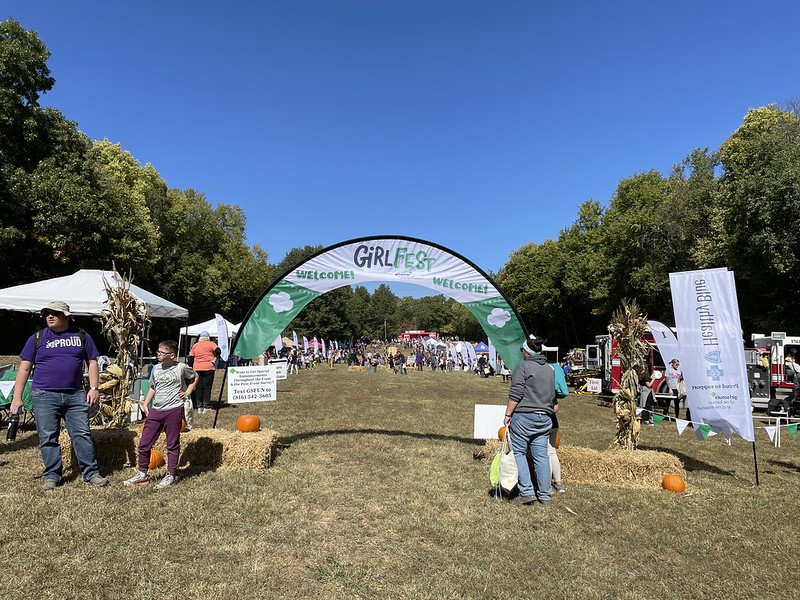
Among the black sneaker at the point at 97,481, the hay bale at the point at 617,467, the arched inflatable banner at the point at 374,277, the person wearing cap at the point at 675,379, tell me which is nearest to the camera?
the black sneaker at the point at 97,481

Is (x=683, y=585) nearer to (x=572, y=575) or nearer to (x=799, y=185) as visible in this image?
(x=572, y=575)

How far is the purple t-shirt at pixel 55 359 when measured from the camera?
224 inches

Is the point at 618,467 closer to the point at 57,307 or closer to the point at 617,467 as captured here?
the point at 617,467

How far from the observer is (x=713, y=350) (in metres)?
7.77

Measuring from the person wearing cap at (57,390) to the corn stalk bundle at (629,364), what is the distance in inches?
285

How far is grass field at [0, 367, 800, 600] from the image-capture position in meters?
3.83

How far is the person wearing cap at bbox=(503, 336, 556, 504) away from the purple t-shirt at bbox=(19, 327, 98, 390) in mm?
5168

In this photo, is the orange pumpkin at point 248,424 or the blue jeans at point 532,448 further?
the orange pumpkin at point 248,424

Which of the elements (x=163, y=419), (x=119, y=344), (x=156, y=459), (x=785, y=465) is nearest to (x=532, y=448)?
(x=163, y=419)

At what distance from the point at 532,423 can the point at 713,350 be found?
3.89 meters

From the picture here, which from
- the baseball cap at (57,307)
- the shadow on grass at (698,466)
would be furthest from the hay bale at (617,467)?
the baseball cap at (57,307)

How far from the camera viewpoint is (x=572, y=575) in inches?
162

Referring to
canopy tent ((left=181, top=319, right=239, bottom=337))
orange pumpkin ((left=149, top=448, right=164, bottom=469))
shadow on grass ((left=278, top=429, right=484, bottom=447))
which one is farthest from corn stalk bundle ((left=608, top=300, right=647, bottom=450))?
canopy tent ((left=181, top=319, right=239, bottom=337))

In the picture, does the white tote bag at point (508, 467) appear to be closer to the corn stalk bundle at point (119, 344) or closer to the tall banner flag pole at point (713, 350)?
the tall banner flag pole at point (713, 350)
